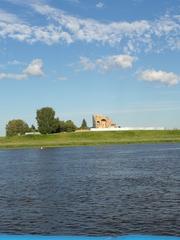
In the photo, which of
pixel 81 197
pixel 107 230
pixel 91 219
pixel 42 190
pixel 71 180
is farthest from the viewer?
pixel 71 180

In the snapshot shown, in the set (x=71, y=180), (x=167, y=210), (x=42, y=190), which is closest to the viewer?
(x=167, y=210)

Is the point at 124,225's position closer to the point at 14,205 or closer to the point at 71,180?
the point at 14,205

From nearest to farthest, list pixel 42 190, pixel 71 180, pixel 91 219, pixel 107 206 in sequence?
pixel 91 219, pixel 107 206, pixel 42 190, pixel 71 180

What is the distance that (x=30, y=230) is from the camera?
32594 millimetres

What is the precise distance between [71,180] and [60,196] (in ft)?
53.9

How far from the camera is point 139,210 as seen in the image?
1521 inches

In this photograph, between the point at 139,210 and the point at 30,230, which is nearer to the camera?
the point at 30,230

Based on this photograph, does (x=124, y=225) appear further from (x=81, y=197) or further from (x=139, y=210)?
(x=81, y=197)

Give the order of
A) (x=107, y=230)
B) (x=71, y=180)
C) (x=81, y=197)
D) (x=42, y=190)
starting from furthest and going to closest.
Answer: (x=71, y=180), (x=42, y=190), (x=81, y=197), (x=107, y=230)

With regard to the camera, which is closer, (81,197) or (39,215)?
(39,215)

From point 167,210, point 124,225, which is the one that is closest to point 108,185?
point 167,210

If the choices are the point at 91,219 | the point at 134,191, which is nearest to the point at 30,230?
the point at 91,219

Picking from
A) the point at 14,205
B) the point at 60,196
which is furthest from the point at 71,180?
the point at 14,205

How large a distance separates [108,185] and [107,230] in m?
25.8
